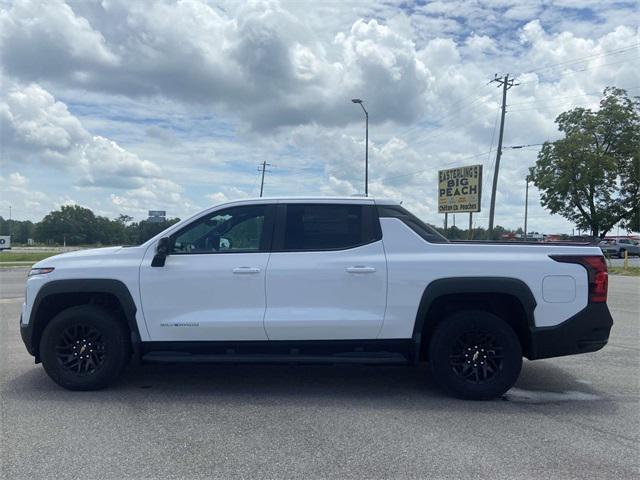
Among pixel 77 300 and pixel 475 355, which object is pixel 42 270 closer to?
pixel 77 300

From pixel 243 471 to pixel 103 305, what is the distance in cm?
259

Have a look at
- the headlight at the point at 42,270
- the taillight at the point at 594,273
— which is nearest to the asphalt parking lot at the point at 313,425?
the taillight at the point at 594,273

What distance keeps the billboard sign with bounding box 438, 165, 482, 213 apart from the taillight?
30.0m

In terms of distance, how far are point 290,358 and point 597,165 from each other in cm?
3502

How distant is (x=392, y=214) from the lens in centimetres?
545

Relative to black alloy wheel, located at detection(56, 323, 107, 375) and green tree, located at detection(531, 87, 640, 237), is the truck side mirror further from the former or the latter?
green tree, located at detection(531, 87, 640, 237)

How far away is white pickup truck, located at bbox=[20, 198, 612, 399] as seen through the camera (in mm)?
5133

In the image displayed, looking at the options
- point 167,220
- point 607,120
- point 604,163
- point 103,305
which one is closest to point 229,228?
point 167,220

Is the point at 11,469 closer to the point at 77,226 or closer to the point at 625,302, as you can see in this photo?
the point at 625,302

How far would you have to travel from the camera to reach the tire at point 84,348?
207 inches

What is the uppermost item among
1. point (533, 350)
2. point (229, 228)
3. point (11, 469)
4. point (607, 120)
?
point (607, 120)

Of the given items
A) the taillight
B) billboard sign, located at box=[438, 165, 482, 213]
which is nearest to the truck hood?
the taillight

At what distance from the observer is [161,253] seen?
205 inches

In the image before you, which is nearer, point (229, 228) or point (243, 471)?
point (243, 471)
